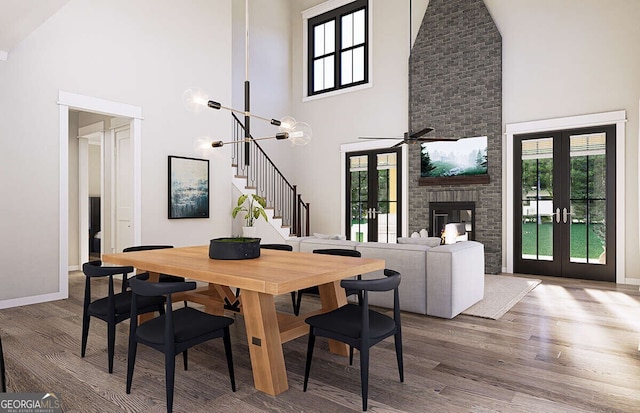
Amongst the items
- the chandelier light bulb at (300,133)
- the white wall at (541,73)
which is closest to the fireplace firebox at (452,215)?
the white wall at (541,73)

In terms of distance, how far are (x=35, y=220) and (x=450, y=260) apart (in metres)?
4.90

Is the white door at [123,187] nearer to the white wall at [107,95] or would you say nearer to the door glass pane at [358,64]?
the white wall at [107,95]

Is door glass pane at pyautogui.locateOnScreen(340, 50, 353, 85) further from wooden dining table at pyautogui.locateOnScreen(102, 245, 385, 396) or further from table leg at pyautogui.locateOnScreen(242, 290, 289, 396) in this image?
table leg at pyautogui.locateOnScreen(242, 290, 289, 396)

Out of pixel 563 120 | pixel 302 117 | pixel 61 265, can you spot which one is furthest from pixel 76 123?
pixel 563 120

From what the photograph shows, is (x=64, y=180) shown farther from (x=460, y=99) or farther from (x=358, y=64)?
(x=460, y=99)

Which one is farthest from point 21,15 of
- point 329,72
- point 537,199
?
point 537,199

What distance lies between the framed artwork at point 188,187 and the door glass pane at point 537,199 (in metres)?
5.50

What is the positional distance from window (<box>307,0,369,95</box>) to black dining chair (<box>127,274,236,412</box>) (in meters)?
7.49

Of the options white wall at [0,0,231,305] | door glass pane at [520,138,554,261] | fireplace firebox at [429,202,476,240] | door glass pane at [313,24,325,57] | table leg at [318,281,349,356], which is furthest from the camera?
door glass pane at [313,24,325,57]

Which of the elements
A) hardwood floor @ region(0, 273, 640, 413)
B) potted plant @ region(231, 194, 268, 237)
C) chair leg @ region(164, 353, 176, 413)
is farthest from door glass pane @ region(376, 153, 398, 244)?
chair leg @ region(164, 353, 176, 413)

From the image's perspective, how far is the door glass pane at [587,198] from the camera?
648cm

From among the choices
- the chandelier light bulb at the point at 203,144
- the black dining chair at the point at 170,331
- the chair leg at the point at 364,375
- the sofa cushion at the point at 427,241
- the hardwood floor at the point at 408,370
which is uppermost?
the chandelier light bulb at the point at 203,144

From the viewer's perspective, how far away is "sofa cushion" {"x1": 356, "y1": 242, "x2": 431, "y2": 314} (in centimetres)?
442

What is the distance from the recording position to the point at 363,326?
2416 mm
